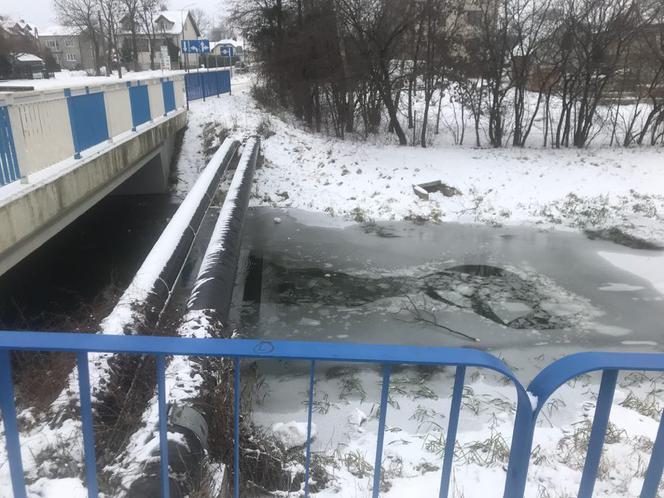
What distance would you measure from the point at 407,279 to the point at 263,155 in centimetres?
866

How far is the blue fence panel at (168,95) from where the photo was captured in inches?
557

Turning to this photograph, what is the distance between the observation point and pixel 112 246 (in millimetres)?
10203

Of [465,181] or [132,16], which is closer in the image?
[465,181]

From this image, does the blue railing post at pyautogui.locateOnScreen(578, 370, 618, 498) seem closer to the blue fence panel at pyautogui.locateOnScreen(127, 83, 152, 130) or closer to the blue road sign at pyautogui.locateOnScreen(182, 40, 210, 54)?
the blue fence panel at pyautogui.locateOnScreen(127, 83, 152, 130)

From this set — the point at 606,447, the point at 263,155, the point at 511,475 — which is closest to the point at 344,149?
the point at 263,155

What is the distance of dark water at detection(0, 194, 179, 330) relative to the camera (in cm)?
689

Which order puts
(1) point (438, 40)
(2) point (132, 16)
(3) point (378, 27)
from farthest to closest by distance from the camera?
(2) point (132, 16) < (1) point (438, 40) < (3) point (378, 27)

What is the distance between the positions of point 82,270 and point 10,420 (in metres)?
7.68

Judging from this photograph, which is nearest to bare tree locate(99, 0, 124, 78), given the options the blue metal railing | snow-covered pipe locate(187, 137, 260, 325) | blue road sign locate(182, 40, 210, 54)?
blue road sign locate(182, 40, 210, 54)

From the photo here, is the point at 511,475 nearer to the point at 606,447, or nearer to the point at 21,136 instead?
the point at 606,447

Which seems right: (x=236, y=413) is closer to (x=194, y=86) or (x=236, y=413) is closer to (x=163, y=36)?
(x=194, y=86)

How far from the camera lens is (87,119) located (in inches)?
307

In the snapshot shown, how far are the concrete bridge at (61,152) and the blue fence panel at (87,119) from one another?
1cm

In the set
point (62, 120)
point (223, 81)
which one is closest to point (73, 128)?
point (62, 120)
